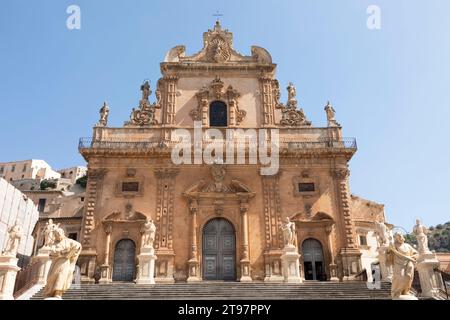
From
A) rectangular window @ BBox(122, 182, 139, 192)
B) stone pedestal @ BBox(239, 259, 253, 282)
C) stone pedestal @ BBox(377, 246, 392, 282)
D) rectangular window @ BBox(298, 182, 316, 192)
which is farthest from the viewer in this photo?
rectangular window @ BBox(298, 182, 316, 192)

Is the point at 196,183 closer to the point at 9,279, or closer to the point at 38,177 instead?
the point at 9,279

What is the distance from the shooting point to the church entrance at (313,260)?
72.7 feet

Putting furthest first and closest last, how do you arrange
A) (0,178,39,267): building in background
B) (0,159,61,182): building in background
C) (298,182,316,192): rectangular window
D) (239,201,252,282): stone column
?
(0,159,61,182): building in background
(0,178,39,267): building in background
(298,182,316,192): rectangular window
(239,201,252,282): stone column

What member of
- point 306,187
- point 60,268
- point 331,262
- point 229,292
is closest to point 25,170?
point 306,187

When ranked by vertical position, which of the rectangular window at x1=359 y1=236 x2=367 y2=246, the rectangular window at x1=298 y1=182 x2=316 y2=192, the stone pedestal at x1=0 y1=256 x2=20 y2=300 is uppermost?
the rectangular window at x1=298 y1=182 x2=316 y2=192

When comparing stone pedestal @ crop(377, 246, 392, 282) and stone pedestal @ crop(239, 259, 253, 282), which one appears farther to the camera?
stone pedestal @ crop(239, 259, 253, 282)

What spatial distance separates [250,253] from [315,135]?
8168mm

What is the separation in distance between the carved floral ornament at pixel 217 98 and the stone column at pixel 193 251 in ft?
17.9

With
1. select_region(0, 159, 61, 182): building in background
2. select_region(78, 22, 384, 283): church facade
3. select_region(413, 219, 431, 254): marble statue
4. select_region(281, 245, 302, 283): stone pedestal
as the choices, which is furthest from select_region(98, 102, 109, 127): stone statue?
select_region(0, 159, 61, 182): building in background

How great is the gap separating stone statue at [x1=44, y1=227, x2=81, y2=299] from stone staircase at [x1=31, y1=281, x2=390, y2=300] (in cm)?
362

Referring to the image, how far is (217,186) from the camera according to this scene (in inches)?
926

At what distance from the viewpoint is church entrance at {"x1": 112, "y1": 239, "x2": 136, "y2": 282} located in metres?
21.8

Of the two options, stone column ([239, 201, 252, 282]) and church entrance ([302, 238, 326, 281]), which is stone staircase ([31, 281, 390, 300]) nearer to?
stone column ([239, 201, 252, 282])

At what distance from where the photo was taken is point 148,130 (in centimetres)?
2528
